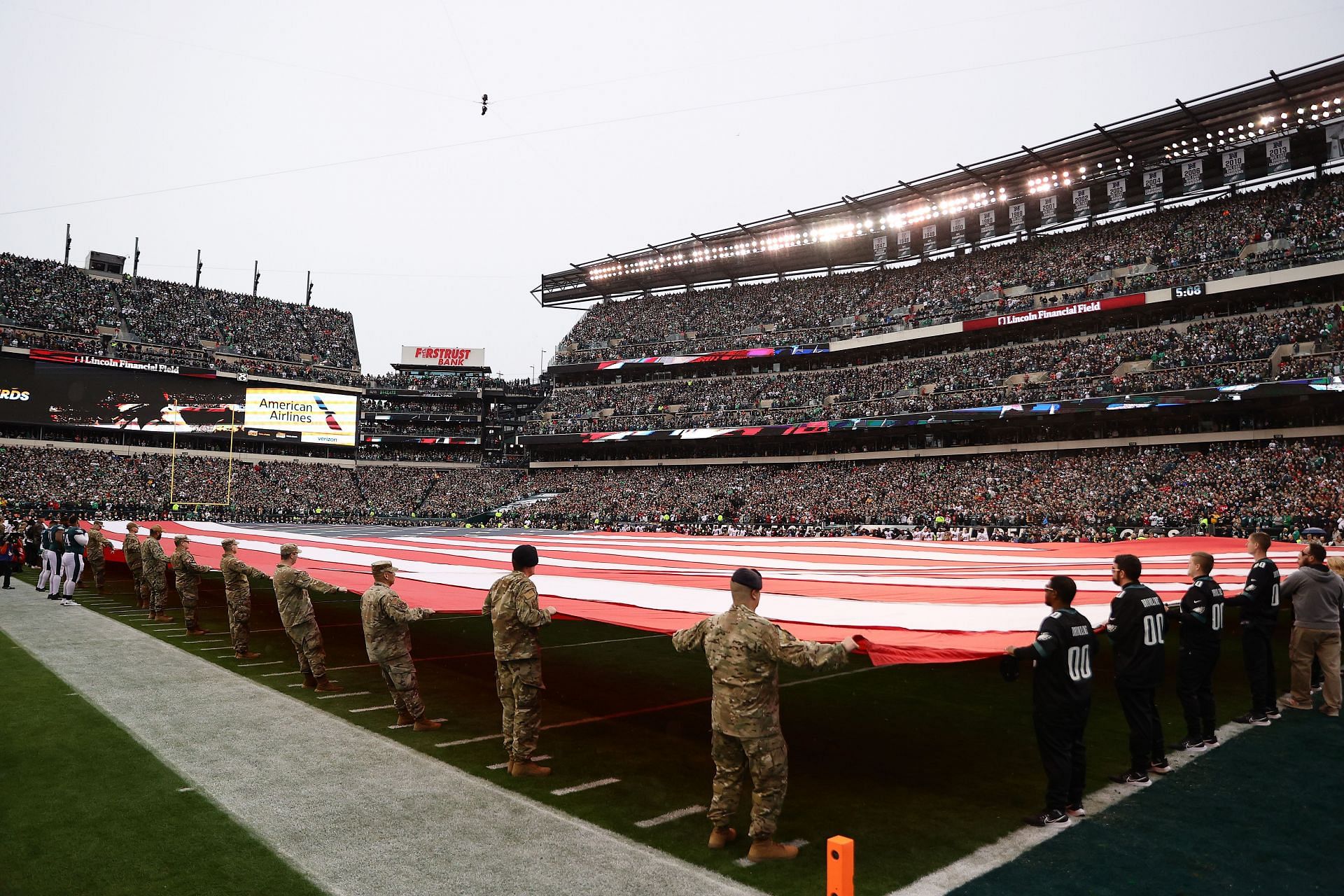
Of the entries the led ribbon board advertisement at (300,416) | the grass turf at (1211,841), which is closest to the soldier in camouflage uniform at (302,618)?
the grass turf at (1211,841)

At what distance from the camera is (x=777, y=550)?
20.1 m

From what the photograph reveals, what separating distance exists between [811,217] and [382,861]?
173 ft

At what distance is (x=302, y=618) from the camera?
952cm

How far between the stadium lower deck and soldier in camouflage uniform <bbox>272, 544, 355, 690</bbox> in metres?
0.32

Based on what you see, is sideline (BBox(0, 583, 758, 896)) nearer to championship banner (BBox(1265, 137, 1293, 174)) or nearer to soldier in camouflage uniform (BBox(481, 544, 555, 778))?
soldier in camouflage uniform (BBox(481, 544, 555, 778))

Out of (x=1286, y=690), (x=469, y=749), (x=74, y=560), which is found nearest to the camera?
(x=469, y=749)

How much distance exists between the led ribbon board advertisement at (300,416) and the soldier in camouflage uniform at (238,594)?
168 ft

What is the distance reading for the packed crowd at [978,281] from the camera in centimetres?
3916

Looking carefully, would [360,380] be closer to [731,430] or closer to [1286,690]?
[731,430]

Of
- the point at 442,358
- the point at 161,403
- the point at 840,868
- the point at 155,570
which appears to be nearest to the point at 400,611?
the point at 840,868

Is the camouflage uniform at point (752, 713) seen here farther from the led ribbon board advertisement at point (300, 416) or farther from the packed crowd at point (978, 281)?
the led ribbon board advertisement at point (300, 416)

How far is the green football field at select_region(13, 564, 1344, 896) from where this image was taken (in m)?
4.99

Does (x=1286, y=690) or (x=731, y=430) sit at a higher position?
(x=731, y=430)

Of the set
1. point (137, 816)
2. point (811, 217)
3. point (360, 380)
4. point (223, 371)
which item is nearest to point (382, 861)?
point (137, 816)
